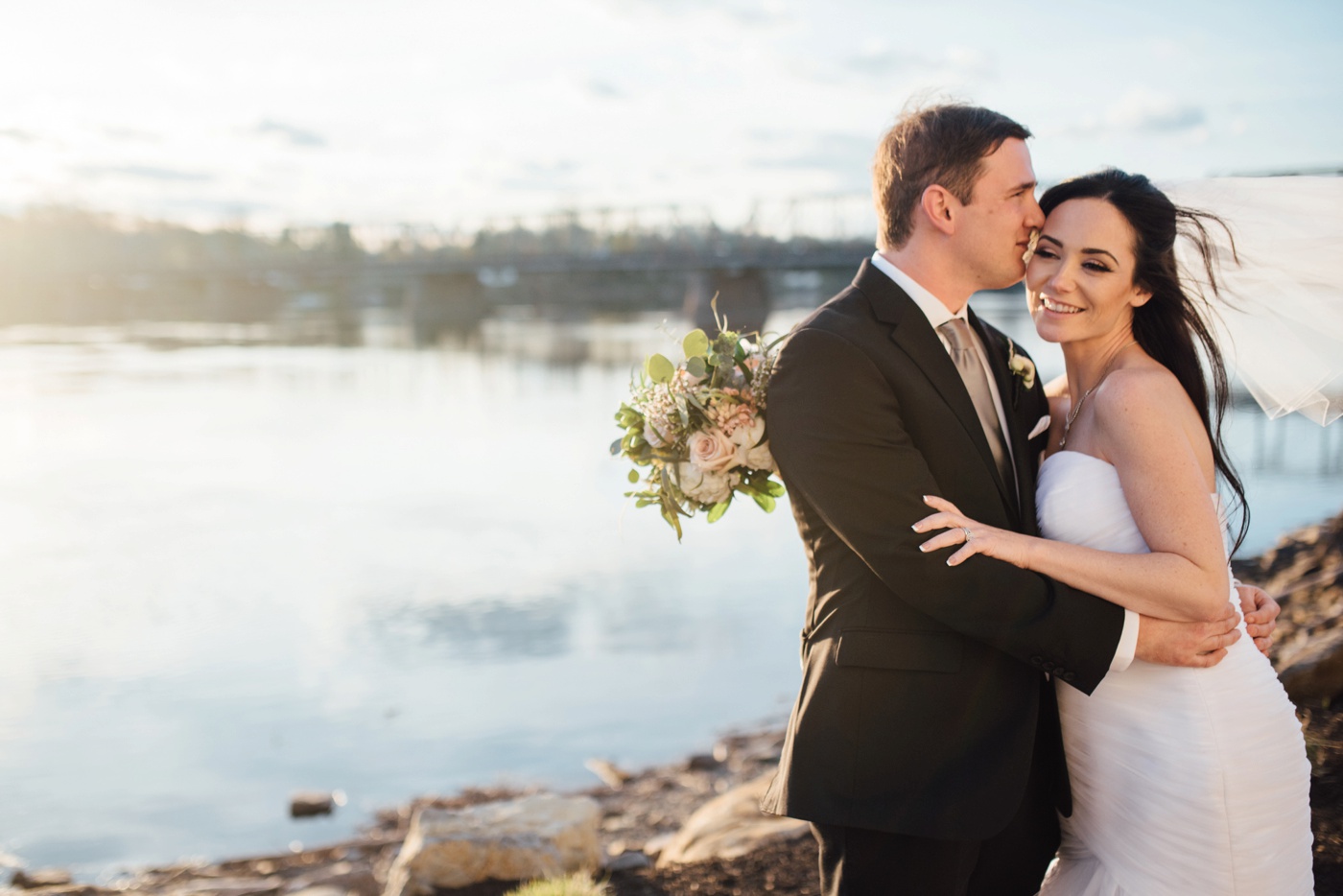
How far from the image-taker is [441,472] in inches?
704

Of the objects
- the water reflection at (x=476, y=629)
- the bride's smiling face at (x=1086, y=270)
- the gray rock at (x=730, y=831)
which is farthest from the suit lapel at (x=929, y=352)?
the water reflection at (x=476, y=629)

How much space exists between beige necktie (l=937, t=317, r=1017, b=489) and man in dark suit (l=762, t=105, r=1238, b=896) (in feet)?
0.22

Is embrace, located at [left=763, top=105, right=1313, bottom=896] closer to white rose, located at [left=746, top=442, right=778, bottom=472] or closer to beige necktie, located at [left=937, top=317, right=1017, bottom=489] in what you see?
beige necktie, located at [left=937, top=317, right=1017, bottom=489]

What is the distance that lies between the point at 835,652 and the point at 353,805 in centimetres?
525

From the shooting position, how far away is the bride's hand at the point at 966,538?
223 centimetres

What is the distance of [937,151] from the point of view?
2451mm

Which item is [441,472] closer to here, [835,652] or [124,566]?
[124,566]

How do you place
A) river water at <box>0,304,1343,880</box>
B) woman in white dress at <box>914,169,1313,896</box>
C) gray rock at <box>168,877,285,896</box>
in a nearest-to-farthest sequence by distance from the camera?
woman in white dress at <box>914,169,1313,896</box>, gray rock at <box>168,877,285,896</box>, river water at <box>0,304,1343,880</box>

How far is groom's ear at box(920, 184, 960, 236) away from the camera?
97.0 inches

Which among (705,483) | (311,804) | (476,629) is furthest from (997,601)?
(476,629)

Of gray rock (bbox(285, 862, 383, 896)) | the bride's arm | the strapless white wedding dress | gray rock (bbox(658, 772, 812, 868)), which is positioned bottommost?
gray rock (bbox(285, 862, 383, 896))

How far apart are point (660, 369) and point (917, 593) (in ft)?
3.19

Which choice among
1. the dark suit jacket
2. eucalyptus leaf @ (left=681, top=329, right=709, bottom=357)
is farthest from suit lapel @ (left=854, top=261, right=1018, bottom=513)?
eucalyptus leaf @ (left=681, top=329, right=709, bottom=357)

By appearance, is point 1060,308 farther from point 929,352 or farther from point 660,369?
point 660,369
